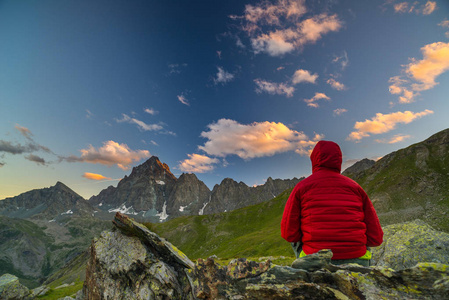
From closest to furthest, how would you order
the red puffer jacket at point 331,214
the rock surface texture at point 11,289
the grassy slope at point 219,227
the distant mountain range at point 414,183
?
the red puffer jacket at point 331,214 → the rock surface texture at point 11,289 → the distant mountain range at point 414,183 → the grassy slope at point 219,227

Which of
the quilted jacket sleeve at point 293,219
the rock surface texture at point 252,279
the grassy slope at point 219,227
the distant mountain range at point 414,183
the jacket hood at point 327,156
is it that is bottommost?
the grassy slope at point 219,227

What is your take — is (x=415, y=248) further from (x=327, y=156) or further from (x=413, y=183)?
(x=413, y=183)

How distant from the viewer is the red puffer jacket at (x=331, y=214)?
20.4ft

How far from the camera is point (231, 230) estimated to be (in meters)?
167

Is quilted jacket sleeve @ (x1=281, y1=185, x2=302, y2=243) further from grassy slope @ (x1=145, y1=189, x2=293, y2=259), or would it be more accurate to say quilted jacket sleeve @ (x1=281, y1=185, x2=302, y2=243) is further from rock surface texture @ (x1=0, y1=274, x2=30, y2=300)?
grassy slope @ (x1=145, y1=189, x2=293, y2=259)

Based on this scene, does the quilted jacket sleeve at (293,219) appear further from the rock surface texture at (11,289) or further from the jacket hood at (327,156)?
the rock surface texture at (11,289)

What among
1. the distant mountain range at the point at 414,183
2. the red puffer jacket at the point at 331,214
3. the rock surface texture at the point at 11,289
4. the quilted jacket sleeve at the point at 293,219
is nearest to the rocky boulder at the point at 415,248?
the red puffer jacket at the point at 331,214

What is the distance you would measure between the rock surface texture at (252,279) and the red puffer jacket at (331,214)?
555mm

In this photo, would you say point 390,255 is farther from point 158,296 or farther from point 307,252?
point 158,296

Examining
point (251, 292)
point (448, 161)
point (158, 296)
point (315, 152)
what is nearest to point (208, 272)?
point (251, 292)

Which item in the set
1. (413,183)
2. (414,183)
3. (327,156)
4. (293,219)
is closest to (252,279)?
(293,219)

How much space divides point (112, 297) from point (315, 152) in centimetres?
1575

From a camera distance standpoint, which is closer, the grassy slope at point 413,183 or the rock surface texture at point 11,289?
the rock surface texture at point 11,289

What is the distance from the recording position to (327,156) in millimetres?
7016
